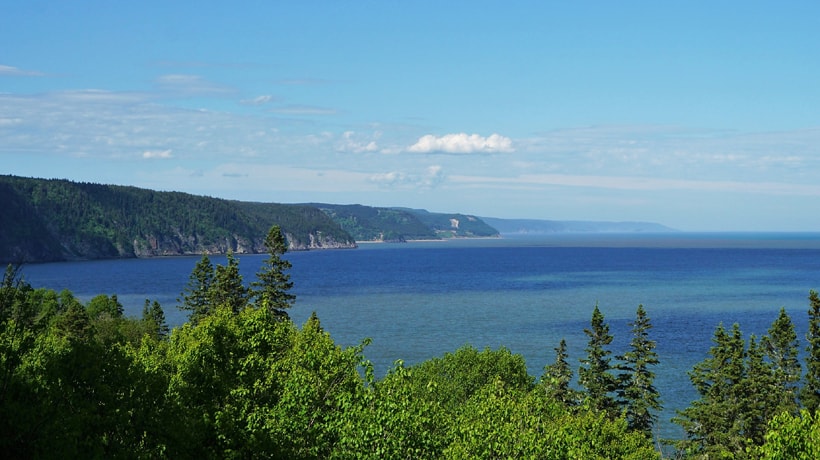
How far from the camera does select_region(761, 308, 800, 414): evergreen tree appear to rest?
198ft

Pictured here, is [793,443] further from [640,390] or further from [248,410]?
[640,390]

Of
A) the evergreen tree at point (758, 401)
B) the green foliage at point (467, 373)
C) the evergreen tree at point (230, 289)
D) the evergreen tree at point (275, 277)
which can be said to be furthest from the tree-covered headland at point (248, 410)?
the evergreen tree at point (230, 289)

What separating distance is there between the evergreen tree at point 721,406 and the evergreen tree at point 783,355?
3.54 metres

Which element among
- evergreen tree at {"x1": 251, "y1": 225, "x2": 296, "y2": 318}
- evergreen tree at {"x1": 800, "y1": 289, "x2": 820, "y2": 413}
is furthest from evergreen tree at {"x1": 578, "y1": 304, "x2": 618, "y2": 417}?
evergreen tree at {"x1": 251, "y1": 225, "x2": 296, "y2": 318}

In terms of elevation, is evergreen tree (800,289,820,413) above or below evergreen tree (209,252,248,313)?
below

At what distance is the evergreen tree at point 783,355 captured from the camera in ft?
198

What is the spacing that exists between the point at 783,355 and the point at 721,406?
34.9 feet

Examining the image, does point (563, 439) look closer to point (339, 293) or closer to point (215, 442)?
point (215, 442)

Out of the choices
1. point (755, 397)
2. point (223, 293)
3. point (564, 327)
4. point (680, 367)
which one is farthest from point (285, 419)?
point (564, 327)

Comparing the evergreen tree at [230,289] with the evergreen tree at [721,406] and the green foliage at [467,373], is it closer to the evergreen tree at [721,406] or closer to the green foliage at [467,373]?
the green foliage at [467,373]

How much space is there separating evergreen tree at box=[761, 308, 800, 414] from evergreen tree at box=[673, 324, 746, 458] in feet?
11.6

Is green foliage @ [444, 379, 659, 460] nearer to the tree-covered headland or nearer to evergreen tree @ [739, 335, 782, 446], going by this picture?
the tree-covered headland

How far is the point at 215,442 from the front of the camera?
24.9m

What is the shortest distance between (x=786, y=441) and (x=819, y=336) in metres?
34.5
